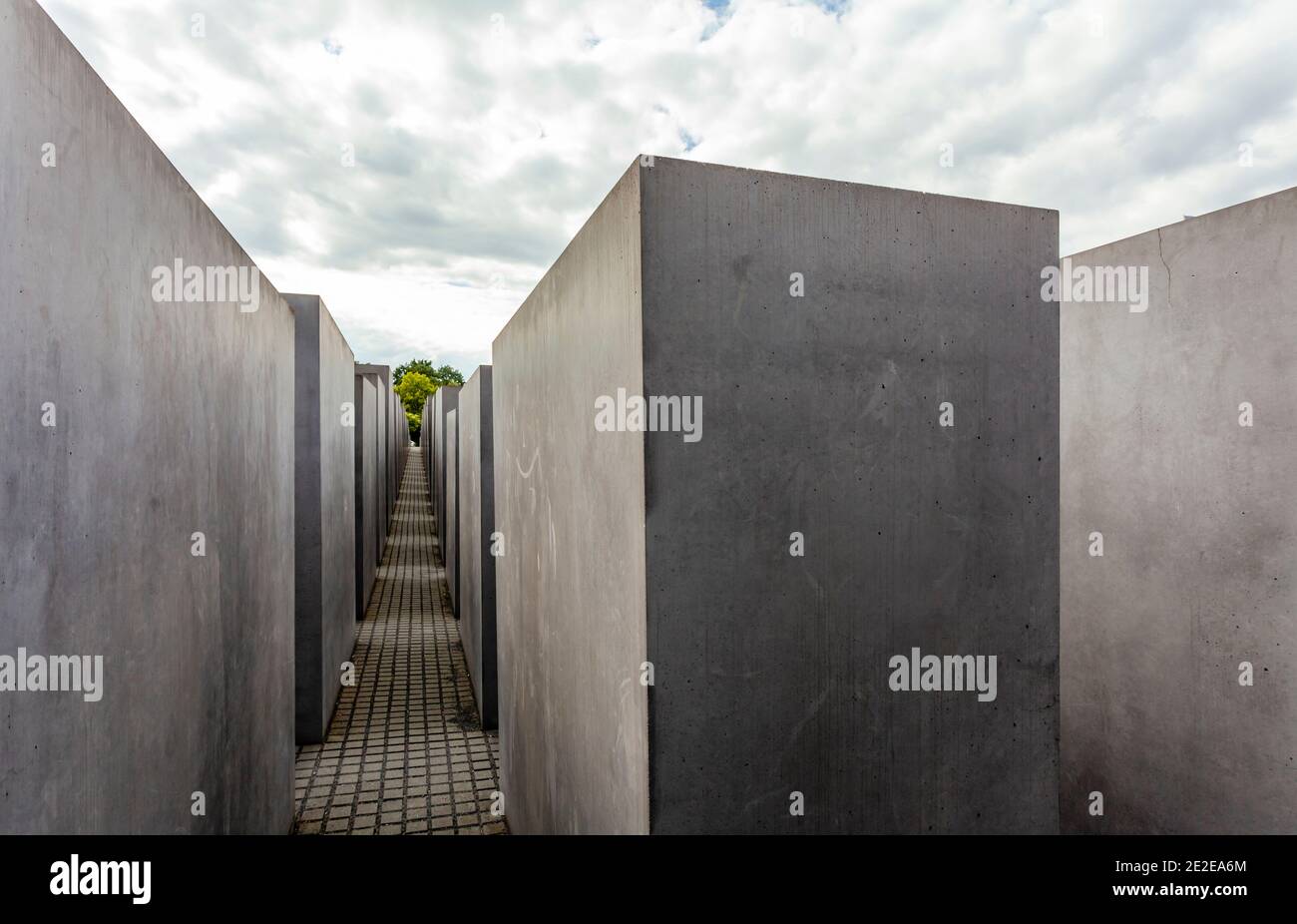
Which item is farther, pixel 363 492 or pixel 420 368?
pixel 420 368

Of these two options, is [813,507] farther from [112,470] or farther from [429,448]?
[429,448]

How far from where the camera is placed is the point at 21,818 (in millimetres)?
1839

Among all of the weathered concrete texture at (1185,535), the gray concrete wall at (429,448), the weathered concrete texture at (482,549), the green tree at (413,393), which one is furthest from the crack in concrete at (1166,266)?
the green tree at (413,393)

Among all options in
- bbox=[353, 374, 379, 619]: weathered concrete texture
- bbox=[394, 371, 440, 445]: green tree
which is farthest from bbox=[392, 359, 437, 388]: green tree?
bbox=[353, 374, 379, 619]: weathered concrete texture

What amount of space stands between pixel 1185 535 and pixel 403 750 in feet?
21.5

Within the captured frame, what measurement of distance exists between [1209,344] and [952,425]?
104 inches

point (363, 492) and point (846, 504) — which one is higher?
point (846, 504)

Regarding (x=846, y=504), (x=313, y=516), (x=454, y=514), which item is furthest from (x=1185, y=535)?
(x=454, y=514)

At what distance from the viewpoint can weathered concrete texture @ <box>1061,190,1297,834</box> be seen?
152 inches

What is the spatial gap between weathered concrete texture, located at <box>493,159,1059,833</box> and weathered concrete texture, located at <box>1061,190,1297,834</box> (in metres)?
2.04

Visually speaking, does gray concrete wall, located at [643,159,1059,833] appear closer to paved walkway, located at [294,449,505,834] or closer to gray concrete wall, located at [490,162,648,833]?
gray concrete wall, located at [490,162,648,833]

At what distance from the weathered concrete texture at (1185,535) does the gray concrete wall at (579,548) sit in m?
3.73

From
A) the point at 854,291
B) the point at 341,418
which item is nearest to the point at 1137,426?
the point at 854,291

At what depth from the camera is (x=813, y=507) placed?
250 cm
